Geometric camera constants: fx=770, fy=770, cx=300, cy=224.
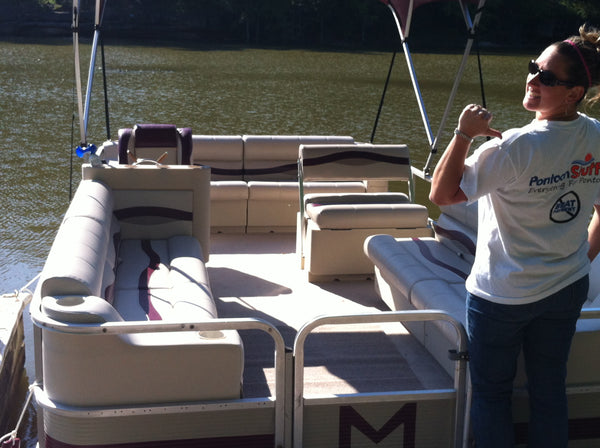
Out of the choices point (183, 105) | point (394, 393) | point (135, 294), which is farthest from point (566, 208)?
point (183, 105)

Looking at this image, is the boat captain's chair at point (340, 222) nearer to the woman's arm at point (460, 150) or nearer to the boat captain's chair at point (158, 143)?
the boat captain's chair at point (158, 143)

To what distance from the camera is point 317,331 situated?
3484 mm

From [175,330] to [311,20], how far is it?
39.7 meters

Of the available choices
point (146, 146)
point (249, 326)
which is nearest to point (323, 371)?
point (249, 326)

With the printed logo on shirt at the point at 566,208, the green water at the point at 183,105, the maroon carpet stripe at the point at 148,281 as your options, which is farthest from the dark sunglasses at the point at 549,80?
the green water at the point at 183,105

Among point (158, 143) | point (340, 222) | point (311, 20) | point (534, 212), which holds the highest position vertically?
point (311, 20)

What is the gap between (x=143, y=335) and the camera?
236cm

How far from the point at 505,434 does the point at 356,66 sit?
79.6 feet

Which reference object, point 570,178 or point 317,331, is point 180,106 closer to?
point 317,331

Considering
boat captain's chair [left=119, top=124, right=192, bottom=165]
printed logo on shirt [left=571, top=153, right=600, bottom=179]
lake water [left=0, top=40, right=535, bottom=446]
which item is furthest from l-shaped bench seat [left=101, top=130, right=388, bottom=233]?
printed logo on shirt [left=571, top=153, right=600, bottom=179]

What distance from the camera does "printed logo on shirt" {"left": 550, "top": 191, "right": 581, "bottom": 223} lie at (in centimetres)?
189

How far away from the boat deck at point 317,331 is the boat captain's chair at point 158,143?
692 millimetres

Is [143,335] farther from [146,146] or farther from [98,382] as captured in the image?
[146,146]

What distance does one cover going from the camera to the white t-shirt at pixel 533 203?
71.2 inches
